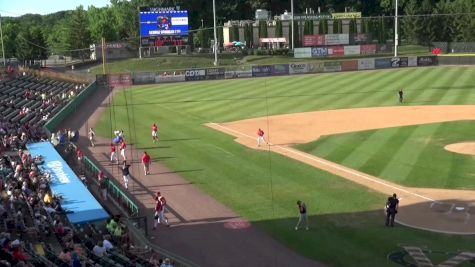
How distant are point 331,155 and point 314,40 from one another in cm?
7161

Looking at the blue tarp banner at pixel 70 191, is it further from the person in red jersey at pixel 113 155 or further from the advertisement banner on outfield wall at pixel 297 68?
the advertisement banner on outfield wall at pixel 297 68

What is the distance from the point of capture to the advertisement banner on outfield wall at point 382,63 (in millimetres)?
82125

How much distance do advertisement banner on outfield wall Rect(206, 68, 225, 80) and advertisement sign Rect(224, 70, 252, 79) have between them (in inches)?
24.2

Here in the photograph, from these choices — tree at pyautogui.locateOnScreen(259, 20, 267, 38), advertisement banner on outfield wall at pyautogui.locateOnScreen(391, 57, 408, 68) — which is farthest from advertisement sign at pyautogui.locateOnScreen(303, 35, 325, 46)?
advertisement banner on outfield wall at pyautogui.locateOnScreen(391, 57, 408, 68)

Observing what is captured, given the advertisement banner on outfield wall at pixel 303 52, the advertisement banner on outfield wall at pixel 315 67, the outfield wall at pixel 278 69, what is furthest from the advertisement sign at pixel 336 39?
the advertisement banner on outfield wall at pixel 315 67

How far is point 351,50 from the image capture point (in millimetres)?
97875

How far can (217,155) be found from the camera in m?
33.7

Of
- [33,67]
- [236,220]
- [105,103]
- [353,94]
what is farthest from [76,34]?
[236,220]

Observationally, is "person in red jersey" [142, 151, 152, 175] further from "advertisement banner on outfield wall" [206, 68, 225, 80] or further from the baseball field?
"advertisement banner on outfield wall" [206, 68, 225, 80]

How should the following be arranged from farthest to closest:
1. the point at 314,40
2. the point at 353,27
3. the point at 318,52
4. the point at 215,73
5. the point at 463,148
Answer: the point at 353,27 < the point at 314,40 < the point at 318,52 < the point at 215,73 < the point at 463,148

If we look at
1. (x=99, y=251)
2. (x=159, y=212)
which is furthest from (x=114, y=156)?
(x=99, y=251)

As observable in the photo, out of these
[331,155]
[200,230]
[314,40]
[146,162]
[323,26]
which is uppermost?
[323,26]

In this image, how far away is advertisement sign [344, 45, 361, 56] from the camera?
97.8 metres

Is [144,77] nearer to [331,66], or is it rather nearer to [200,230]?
[331,66]
